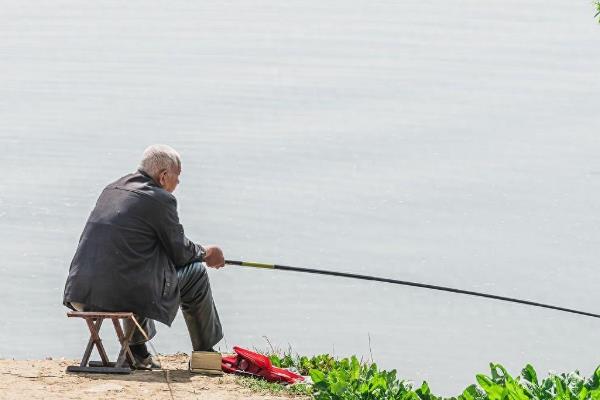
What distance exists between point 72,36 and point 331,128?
1349cm

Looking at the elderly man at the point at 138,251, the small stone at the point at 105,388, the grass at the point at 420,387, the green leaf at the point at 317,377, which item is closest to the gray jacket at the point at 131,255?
the elderly man at the point at 138,251

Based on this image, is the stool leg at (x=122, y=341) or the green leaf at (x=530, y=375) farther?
the stool leg at (x=122, y=341)

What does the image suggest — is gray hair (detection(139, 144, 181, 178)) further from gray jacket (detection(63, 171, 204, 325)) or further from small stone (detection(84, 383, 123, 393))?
small stone (detection(84, 383, 123, 393))

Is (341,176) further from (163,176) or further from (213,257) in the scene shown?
(163,176)

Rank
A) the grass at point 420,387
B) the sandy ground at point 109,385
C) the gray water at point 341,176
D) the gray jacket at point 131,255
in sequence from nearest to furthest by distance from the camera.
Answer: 1. the grass at point 420,387
2. the sandy ground at point 109,385
3. the gray jacket at point 131,255
4. the gray water at point 341,176

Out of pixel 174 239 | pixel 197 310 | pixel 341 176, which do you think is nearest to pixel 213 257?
pixel 197 310

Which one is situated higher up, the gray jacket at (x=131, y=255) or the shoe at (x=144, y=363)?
the gray jacket at (x=131, y=255)

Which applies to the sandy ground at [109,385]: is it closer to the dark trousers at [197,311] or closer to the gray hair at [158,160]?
the dark trousers at [197,311]

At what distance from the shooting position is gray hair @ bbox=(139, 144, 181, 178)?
8.80m

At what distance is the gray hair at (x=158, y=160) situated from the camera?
28.9 feet

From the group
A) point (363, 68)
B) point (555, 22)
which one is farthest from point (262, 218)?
point (555, 22)

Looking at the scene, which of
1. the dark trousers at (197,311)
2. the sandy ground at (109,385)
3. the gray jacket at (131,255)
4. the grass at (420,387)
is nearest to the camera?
the grass at (420,387)

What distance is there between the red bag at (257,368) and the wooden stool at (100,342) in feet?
1.93

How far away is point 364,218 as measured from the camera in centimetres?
1848
